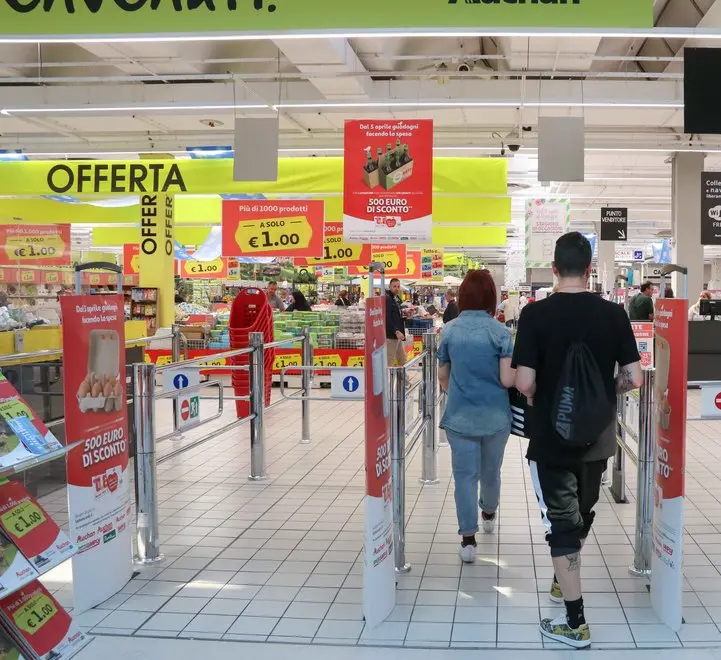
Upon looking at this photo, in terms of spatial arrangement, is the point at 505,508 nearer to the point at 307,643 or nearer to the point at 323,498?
the point at 323,498

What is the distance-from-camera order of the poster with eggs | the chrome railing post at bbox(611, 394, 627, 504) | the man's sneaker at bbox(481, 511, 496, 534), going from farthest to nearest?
the chrome railing post at bbox(611, 394, 627, 504) → the man's sneaker at bbox(481, 511, 496, 534) → the poster with eggs

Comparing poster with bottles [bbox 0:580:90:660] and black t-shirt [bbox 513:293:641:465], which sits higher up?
black t-shirt [bbox 513:293:641:465]

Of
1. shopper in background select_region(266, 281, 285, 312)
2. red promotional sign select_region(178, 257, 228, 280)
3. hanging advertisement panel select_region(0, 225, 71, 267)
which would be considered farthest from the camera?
red promotional sign select_region(178, 257, 228, 280)

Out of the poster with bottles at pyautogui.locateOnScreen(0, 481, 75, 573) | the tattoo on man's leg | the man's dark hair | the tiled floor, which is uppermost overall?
the man's dark hair

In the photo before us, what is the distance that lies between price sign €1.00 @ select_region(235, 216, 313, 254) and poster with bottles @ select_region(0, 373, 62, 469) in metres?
10.1

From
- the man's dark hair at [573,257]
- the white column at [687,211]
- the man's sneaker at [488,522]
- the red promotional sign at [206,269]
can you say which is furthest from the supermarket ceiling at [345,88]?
the red promotional sign at [206,269]

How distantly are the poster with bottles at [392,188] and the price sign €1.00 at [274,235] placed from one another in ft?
12.2

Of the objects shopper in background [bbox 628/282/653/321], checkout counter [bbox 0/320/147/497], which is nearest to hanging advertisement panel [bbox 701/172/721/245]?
shopper in background [bbox 628/282/653/321]

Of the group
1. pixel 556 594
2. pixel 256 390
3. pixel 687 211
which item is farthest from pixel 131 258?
pixel 556 594

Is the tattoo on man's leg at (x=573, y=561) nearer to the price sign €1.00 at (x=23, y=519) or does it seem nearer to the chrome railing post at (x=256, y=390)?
the price sign €1.00 at (x=23, y=519)

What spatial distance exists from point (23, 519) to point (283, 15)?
2905 millimetres

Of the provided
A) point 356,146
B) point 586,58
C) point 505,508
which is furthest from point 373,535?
point 586,58

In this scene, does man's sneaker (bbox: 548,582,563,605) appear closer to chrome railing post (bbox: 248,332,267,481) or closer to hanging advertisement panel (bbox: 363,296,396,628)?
hanging advertisement panel (bbox: 363,296,396,628)

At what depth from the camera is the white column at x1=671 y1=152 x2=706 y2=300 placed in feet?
47.1
